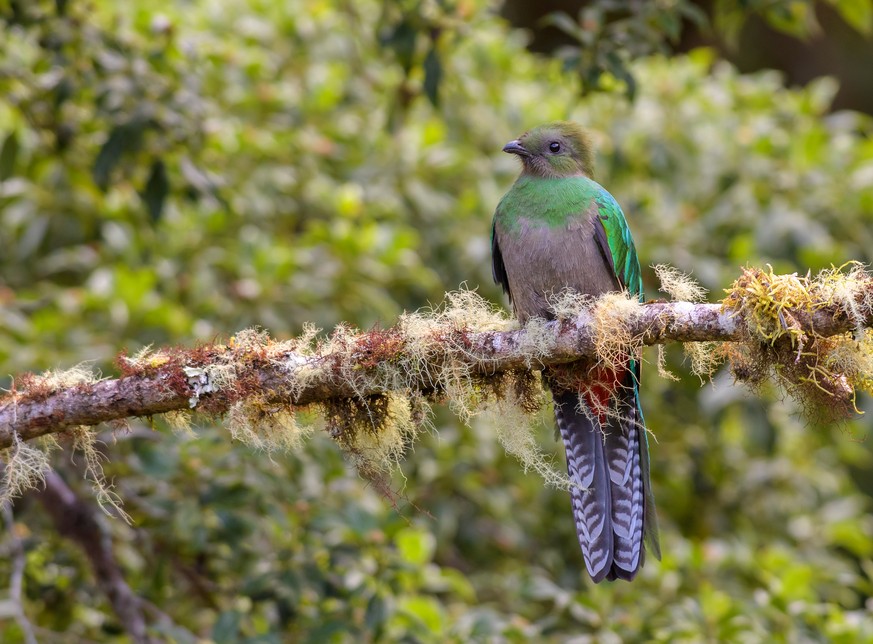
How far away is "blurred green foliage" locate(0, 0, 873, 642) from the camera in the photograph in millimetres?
3682

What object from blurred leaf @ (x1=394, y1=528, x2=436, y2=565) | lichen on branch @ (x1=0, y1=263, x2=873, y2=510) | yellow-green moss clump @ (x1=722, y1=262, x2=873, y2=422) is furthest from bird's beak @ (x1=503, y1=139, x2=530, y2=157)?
yellow-green moss clump @ (x1=722, y1=262, x2=873, y2=422)

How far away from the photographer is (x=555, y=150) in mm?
4062

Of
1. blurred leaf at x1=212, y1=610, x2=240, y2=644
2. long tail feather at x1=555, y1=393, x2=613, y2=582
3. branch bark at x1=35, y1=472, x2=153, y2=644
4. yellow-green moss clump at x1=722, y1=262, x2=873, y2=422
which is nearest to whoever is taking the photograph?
yellow-green moss clump at x1=722, y1=262, x2=873, y2=422

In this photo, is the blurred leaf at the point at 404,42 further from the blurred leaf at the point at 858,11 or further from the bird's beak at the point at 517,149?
the blurred leaf at the point at 858,11

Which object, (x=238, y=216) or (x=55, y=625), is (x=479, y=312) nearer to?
(x=55, y=625)

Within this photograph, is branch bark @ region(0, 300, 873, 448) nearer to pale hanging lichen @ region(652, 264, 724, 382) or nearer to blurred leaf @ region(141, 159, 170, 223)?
pale hanging lichen @ region(652, 264, 724, 382)

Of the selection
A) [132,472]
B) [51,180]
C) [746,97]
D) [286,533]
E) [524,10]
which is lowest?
[286,533]

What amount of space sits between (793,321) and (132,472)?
2.58 metres

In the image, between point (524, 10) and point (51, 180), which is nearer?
point (51, 180)

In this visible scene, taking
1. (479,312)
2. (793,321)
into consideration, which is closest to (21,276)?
(479,312)

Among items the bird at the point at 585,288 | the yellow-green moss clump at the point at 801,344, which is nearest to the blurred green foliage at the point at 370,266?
the bird at the point at 585,288

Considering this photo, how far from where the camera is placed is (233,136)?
17.1ft

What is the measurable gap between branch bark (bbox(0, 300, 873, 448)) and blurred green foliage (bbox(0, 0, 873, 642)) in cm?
83

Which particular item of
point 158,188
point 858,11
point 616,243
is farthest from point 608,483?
point 858,11
